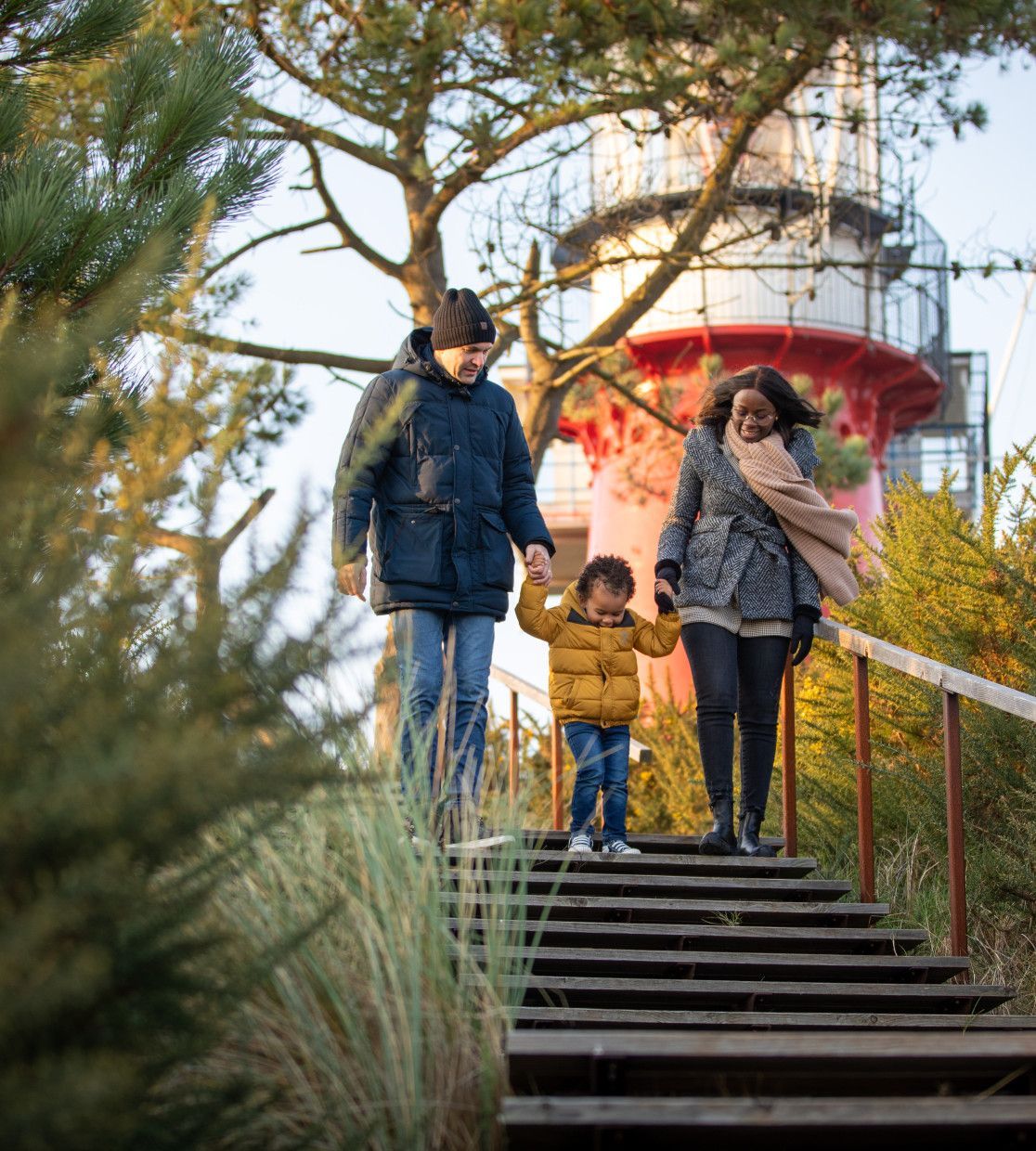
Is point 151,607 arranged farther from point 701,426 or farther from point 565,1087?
point 701,426

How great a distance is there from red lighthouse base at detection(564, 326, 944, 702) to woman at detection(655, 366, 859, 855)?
9700 millimetres

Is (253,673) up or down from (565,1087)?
up

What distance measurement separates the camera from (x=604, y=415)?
714 inches

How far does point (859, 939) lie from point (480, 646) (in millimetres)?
1719

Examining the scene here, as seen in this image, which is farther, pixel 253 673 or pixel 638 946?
pixel 638 946

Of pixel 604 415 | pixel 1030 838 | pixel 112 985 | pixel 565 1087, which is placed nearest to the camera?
pixel 112 985

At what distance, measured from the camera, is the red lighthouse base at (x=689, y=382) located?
56.5 ft

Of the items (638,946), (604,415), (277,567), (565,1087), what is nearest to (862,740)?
(638,946)

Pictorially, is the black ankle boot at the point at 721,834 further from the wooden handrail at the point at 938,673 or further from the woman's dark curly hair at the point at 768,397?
the woman's dark curly hair at the point at 768,397

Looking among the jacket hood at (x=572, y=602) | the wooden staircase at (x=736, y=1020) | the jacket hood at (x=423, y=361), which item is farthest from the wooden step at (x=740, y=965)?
the jacket hood at (x=423, y=361)

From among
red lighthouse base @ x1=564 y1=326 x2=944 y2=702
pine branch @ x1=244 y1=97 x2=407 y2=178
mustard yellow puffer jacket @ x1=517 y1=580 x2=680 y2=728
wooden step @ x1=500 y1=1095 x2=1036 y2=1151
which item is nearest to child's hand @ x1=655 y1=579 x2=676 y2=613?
mustard yellow puffer jacket @ x1=517 y1=580 x2=680 y2=728

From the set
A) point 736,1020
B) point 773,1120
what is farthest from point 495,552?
point 773,1120

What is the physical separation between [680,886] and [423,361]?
2.15 meters

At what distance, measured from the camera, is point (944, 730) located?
5117 millimetres
